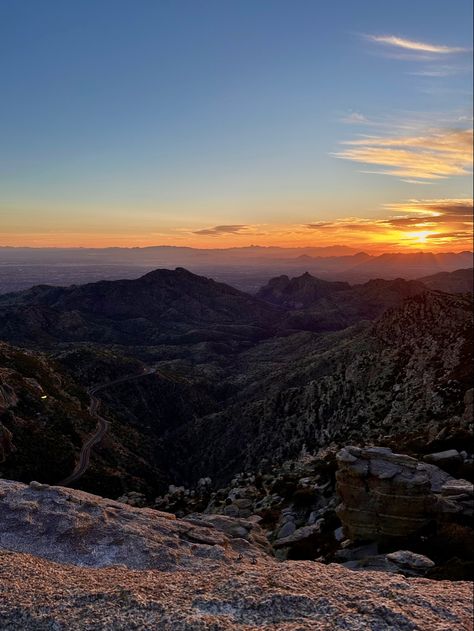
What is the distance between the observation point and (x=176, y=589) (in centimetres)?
1438

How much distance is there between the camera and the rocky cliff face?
12391 millimetres

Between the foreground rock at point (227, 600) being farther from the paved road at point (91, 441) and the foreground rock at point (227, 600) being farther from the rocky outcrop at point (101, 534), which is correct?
the paved road at point (91, 441)

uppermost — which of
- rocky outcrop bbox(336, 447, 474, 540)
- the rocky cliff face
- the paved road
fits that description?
the rocky cliff face

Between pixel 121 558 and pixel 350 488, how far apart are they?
48.8ft

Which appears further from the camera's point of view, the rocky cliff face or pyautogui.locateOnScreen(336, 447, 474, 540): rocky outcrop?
pyautogui.locateOnScreen(336, 447, 474, 540): rocky outcrop

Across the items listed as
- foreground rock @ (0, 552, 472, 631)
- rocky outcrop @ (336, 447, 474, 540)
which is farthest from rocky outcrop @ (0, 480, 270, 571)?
rocky outcrop @ (336, 447, 474, 540)

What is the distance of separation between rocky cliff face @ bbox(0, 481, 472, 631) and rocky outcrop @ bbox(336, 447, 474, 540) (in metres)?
8.30

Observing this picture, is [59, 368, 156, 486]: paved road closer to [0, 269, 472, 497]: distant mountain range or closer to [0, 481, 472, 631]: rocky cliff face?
[0, 269, 472, 497]: distant mountain range

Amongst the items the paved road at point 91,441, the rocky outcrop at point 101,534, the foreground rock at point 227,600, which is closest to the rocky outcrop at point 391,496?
the rocky outcrop at point 101,534

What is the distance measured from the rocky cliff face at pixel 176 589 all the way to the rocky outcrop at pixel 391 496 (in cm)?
830

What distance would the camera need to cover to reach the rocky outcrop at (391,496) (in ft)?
80.7

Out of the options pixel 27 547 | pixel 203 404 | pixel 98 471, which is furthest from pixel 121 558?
pixel 203 404

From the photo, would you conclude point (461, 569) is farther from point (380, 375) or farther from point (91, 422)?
point (91, 422)

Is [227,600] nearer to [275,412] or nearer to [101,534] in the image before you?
[101,534]
